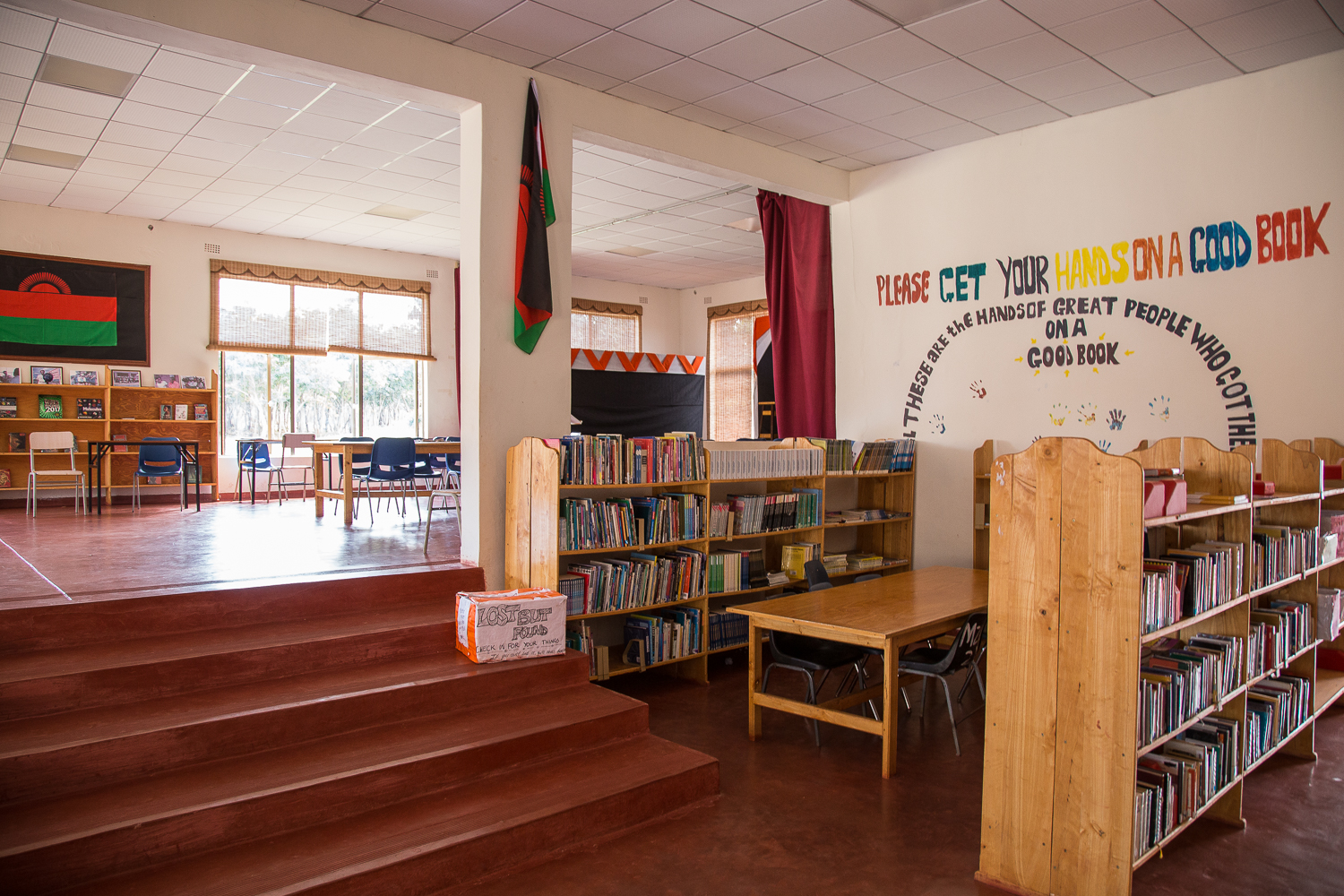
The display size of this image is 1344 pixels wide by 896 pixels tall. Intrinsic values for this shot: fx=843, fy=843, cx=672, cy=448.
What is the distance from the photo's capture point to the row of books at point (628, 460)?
4977mm

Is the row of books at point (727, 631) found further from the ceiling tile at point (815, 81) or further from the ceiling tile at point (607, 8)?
the ceiling tile at point (607, 8)

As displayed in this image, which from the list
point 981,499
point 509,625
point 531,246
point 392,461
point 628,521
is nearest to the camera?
point 509,625

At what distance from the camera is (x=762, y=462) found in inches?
235

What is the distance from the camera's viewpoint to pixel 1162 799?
298 centimetres

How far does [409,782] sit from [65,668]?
4.86 feet

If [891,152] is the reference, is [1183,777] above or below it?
below

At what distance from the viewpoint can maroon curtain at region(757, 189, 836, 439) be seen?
736 centimetres

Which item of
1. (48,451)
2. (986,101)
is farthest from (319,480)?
(986,101)

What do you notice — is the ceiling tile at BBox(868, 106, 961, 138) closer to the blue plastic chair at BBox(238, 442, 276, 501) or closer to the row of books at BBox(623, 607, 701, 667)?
the row of books at BBox(623, 607, 701, 667)

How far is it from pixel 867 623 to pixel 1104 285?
328 cm

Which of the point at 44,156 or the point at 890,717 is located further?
the point at 44,156

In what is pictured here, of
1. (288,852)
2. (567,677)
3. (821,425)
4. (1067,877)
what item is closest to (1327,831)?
(1067,877)

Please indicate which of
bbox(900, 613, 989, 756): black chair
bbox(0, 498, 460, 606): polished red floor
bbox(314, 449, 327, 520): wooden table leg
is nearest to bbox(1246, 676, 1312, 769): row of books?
bbox(900, 613, 989, 756): black chair

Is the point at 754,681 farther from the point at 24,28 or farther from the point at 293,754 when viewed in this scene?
the point at 24,28
